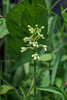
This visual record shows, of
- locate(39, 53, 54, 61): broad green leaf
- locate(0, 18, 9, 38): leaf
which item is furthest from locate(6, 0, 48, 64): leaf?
locate(39, 53, 54, 61): broad green leaf

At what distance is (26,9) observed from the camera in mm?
704

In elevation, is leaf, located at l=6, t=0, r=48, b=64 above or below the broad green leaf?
above

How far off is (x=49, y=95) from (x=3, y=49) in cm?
48

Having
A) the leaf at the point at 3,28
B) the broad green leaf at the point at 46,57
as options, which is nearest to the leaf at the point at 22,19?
the leaf at the point at 3,28

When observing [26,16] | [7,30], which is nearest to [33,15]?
[26,16]

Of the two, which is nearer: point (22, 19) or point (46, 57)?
point (22, 19)

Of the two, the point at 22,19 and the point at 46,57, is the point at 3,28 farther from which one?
the point at 46,57

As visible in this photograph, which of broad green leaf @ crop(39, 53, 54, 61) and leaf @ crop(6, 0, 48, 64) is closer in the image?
leaf @ crop(6, 0, 48, 64)

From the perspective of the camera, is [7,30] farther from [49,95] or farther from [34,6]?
[49,95]

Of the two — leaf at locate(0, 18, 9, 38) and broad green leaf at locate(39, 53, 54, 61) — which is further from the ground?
leaf at locate(0, 18, 9, 38)

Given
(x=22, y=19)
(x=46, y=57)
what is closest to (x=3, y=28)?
(x=22, y=19)

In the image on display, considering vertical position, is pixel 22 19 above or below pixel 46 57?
above

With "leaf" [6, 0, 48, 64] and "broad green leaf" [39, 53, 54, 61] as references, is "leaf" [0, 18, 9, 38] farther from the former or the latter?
"broad green leaf" [39, 53, 54, 61]

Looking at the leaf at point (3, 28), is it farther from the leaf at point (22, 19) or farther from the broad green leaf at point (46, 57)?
the broad green leaf at point (46, 57)
